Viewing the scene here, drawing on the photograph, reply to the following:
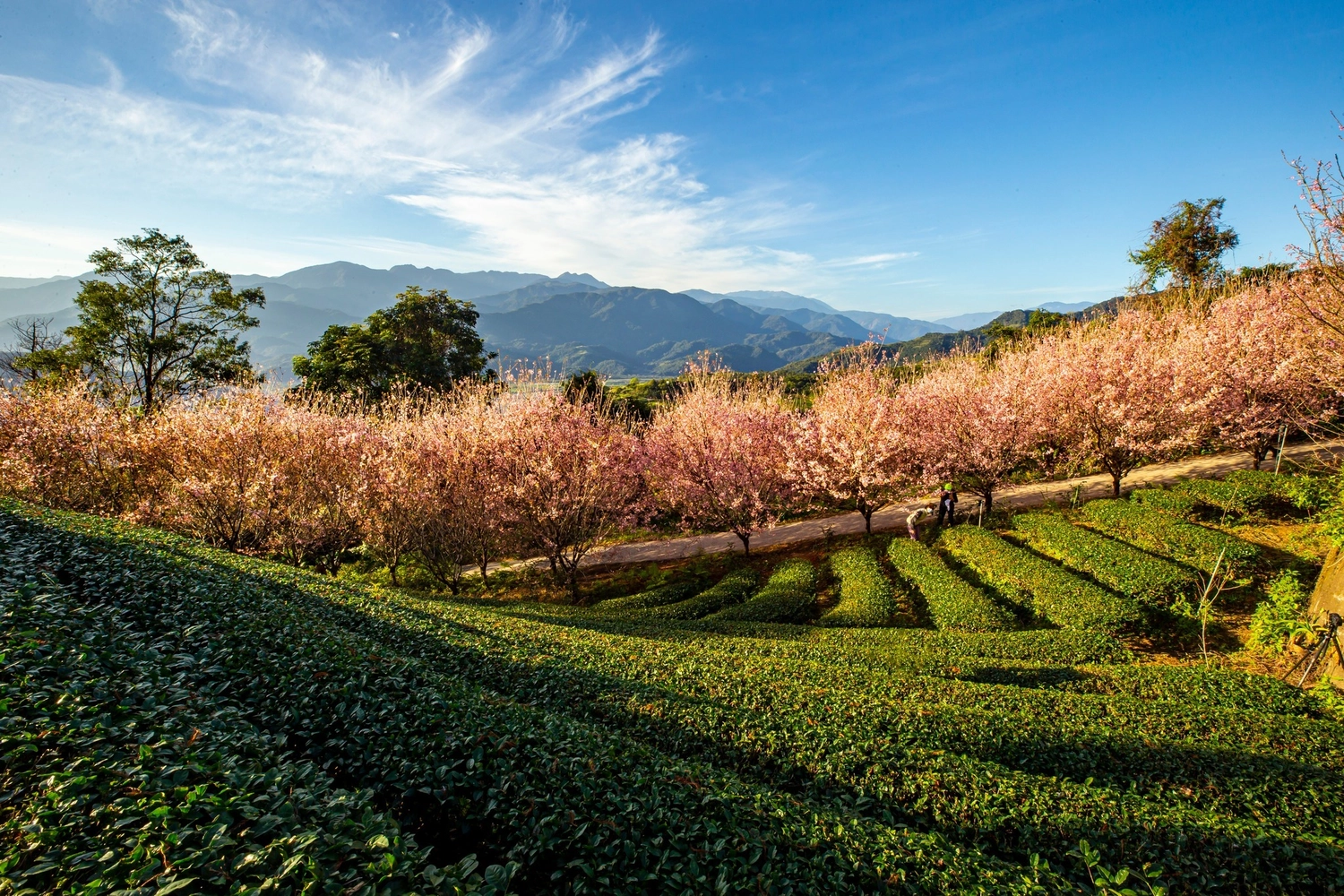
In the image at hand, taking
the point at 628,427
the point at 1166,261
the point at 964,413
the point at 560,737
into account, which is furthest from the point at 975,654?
the point at 1166,261

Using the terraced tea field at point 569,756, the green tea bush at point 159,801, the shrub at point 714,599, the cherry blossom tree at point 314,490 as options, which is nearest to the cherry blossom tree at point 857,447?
the shrub at point 714,599

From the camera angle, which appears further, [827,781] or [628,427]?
[628,427]

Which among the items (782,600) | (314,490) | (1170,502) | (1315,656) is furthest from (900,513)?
(314,490)

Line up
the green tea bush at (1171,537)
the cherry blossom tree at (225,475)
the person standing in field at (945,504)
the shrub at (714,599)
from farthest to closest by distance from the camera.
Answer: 1. the person standing in field at (945,504)
2. the cherry blossom tree at (225,475)
3. the shrub at (714,599)
4. the green tea bush at (1171,537)

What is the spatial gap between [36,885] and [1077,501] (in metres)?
24.8

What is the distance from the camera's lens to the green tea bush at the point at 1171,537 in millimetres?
12031

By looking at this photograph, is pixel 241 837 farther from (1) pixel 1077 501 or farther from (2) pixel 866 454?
(1) pixel 1077 501

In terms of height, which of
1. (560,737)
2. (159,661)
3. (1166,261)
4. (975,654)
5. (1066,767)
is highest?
(1166,261)

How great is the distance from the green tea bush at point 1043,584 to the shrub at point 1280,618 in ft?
6.33

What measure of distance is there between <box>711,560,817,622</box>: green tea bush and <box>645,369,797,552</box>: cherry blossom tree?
3.37 meters

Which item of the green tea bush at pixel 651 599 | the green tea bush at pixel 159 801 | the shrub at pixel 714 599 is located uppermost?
the green tea bush at pixel 159 801

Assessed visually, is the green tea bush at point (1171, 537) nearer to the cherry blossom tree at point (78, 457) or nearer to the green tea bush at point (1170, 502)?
the green tea bush at point (1170, 502)

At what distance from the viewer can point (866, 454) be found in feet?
62.2

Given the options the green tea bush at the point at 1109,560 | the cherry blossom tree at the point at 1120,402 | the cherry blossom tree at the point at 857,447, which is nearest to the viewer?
the green tea bush at the point at 1109,560
